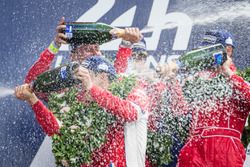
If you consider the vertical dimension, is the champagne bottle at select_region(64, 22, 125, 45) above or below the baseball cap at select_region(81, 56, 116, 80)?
above

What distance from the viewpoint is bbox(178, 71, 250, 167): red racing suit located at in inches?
197

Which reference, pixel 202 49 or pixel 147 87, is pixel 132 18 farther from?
pixel 202 49

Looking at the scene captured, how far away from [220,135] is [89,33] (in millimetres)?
1198

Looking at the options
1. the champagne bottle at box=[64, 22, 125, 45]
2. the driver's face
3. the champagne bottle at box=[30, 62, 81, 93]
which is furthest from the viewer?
the driver's face

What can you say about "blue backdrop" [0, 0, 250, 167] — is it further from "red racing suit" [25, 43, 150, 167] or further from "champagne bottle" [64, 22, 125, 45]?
"red racing suit" [25, 43, 150, 167]

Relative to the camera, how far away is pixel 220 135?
507 cm

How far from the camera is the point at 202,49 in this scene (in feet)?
16.0

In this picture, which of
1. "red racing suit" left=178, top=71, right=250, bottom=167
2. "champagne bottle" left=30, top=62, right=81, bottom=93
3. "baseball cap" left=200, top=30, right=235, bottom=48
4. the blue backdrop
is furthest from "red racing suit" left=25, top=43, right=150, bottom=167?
the blue backdrop

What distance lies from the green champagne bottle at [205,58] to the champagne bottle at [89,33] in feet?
1.84

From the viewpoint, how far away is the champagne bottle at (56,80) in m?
4.81

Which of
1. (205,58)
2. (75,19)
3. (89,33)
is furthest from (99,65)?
(75,19)

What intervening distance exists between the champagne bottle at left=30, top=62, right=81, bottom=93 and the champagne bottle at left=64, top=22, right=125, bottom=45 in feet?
1.27

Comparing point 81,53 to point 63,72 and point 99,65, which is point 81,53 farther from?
point 63,72

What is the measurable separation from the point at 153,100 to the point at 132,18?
1059mm
